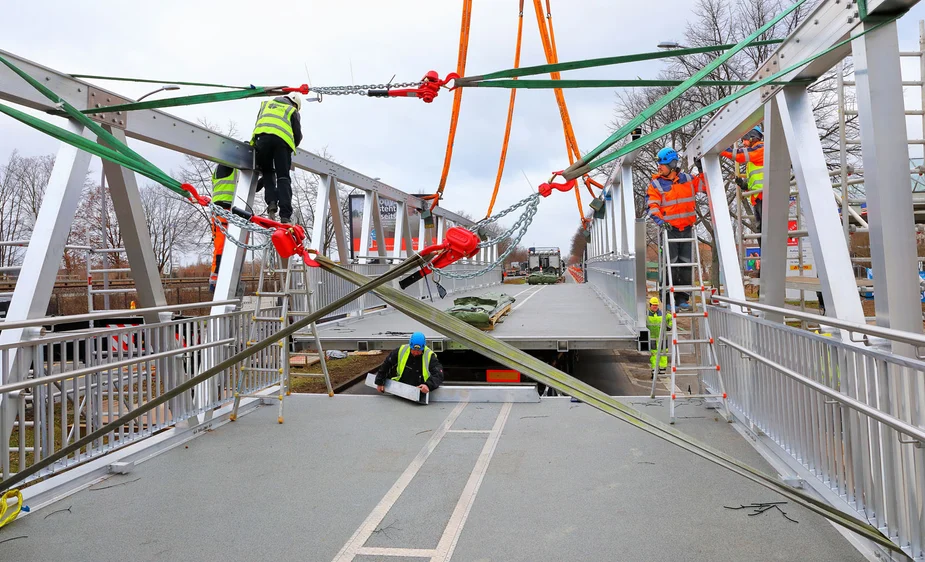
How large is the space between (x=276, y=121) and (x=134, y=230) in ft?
7.68

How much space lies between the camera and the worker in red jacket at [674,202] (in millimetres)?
8109

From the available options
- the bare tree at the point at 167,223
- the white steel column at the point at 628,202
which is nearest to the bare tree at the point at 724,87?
the white steel column at the point at 628,202

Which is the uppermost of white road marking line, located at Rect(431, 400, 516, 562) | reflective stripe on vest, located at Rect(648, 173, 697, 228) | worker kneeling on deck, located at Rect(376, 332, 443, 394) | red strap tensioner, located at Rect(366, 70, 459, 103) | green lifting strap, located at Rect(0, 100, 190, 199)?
red strap tensioner, located at Rect(366, 70, 459, 103)

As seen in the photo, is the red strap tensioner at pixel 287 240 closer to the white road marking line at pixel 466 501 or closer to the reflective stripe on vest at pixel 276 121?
the white road marking line at pixel 466 501

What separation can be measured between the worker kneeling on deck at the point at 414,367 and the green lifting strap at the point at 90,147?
3672 millimetres

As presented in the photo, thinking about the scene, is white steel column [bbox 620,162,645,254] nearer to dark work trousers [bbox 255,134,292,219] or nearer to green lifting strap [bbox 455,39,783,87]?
dark work trousers [bbox 255,134,292,219]

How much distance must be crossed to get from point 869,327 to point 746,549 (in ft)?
4.64

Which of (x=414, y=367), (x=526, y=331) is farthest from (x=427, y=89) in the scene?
(x=526, y=331)

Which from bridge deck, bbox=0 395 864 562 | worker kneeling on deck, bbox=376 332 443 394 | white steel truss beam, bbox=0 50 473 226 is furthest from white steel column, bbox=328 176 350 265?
bridge deck, bbox=0 395 864 562

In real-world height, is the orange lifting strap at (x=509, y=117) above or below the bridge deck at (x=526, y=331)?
above

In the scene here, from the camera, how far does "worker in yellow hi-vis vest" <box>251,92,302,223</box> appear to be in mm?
7203

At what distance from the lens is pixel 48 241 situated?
464 cm

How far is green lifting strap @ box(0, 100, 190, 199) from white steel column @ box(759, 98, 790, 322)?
14.9 ft

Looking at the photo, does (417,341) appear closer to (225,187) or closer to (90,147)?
(225,187)
